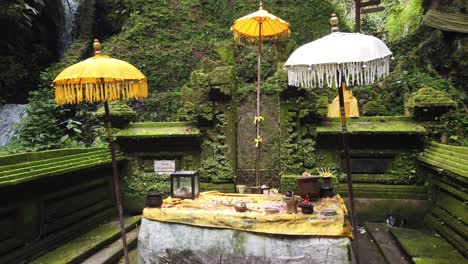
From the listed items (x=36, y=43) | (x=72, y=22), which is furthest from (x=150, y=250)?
(x=72, y=22)

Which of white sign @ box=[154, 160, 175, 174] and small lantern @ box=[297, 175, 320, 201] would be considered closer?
small lantern @ box=[297, 175, 320, 201]

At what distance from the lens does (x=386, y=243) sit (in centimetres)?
582

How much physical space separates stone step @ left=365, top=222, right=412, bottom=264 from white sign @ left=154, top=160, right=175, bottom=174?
4.28m

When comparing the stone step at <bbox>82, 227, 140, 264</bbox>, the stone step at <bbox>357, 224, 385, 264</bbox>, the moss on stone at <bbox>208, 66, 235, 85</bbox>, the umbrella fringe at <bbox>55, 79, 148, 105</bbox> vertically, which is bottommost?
the stone step at <bbox>357, 224, 385, 264</bbox>

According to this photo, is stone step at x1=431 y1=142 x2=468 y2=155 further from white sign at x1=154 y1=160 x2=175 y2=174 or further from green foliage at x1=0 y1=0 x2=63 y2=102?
green foliage at x1=0 y1=0 x2=63 y2=102

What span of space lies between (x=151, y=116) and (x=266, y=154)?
17.6ft

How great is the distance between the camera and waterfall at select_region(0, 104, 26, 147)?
11117 mm

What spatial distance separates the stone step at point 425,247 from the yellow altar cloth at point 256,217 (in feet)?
4.80

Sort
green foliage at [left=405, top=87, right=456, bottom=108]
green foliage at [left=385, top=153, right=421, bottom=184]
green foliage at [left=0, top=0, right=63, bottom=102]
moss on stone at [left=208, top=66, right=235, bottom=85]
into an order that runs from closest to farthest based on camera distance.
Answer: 1. green foliage at [left=405, top=87, right=456, bottom=108]
2. green foliage at [left=385, top=153, right=421, bottom=184]
3. moss on stone at [left=208, top=66, right=235, bottom=85]
4. green foliage at [left=0, top=0, right=63, bottom=102]

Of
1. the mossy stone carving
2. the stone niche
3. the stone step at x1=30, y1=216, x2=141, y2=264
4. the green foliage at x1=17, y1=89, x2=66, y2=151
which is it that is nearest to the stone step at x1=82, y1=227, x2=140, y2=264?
the stone step at x1=30, y1=216, x2=141, y2=264

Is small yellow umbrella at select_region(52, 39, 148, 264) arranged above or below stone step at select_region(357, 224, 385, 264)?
above

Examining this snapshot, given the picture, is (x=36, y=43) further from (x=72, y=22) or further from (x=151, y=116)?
(x=151, y=116)

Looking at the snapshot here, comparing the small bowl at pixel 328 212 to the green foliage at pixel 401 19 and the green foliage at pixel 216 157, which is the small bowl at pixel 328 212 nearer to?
the green foliage at pixel 216 157

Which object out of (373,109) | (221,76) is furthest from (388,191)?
(221,76)
